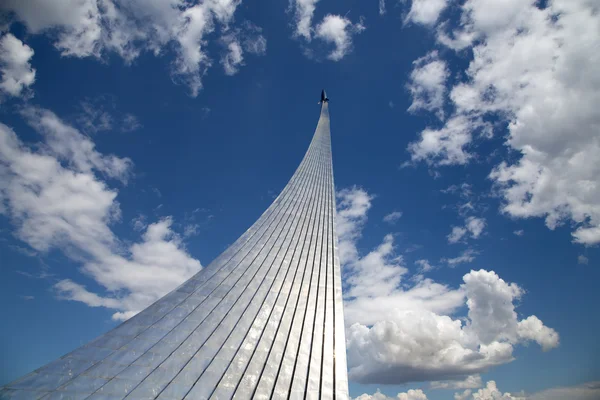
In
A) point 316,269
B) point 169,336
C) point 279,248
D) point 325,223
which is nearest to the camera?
point 169,336

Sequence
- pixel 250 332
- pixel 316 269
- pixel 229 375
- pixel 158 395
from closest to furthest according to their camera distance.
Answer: pixel 158 395
pixel 229 375
pixel 250 332
pixel 316 269

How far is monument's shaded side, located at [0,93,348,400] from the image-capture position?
602cm

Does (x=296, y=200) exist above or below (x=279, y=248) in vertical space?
above

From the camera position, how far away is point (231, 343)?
7730mm

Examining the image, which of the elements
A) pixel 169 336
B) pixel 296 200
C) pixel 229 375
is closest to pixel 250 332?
pixel 229 375

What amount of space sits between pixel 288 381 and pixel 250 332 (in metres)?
1.86

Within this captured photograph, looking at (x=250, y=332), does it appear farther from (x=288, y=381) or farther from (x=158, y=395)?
(x=158, y=395)

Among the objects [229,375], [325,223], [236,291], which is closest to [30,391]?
[229,375]

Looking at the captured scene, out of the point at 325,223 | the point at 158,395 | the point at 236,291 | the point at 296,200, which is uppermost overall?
the point at 296,200

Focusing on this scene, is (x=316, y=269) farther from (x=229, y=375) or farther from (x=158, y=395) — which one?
(x=158, y=395)

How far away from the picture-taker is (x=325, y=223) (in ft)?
54.0

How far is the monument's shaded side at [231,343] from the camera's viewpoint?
602cm

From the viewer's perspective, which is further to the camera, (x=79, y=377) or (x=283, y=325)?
(x=283, y=325)

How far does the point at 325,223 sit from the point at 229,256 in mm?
6191
